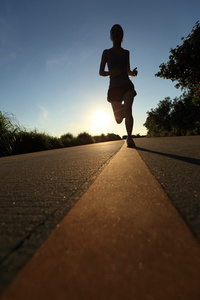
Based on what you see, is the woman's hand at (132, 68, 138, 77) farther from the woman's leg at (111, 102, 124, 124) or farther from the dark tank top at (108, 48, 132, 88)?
the woman's leg at (111, 102, 124, 124)

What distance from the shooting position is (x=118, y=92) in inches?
161

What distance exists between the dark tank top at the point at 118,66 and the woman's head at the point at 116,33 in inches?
8.8

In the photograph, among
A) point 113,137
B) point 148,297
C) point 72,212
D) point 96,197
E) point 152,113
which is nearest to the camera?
point 148,297

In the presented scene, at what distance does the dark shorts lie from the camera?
4000 mm

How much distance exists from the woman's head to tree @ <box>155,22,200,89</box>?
28.4 feet

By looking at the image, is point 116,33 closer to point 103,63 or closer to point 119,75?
point 103,63

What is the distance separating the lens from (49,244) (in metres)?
0.45

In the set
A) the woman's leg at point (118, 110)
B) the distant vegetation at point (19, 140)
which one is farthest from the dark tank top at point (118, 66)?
the distant vegetation at point (19, 140)

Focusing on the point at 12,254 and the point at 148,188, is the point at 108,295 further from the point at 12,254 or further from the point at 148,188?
the point at 148,188

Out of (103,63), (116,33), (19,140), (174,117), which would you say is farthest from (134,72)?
(174,117)

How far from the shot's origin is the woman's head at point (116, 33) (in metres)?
3.90

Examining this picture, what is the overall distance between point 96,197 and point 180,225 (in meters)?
0.39

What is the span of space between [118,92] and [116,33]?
1161 mm

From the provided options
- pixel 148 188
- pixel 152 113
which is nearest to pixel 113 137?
pixel 152 113
